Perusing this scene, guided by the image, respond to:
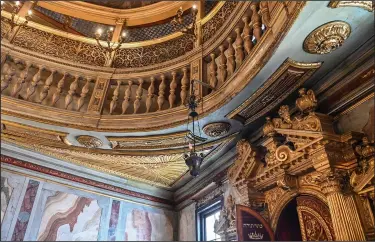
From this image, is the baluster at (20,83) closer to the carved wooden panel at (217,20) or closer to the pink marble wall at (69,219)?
the pink marble wall at (69,219)

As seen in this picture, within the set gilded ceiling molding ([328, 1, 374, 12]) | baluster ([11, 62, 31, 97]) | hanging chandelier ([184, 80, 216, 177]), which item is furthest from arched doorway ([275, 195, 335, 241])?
baluster ([11, 62, 31, 97])

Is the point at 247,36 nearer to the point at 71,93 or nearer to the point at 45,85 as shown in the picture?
the point at 71,93

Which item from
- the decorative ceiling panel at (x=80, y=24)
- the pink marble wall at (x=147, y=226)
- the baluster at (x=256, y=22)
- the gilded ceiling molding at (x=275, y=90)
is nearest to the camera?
the gilded ceiling molding at (x=275, y=90)

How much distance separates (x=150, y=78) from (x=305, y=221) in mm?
3392

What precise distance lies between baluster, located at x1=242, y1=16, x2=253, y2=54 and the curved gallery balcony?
0.01m

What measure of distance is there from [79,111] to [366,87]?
409 cm

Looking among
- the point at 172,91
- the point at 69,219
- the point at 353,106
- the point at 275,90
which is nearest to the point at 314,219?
the point at 353,106

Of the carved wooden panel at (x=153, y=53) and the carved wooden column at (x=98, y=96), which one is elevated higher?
the carved wooden panel at (x=153, y=53)

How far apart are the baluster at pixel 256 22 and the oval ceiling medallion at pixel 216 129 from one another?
1391 millimetres

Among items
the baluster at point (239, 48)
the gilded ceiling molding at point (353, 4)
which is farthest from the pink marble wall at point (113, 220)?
the gilded ceiling molding at point (353, 4)

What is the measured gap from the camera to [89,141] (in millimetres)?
5094

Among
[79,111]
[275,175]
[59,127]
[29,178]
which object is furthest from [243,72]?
[29,178]

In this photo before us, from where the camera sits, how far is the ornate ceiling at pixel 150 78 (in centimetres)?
336

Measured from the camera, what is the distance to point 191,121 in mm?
4316
